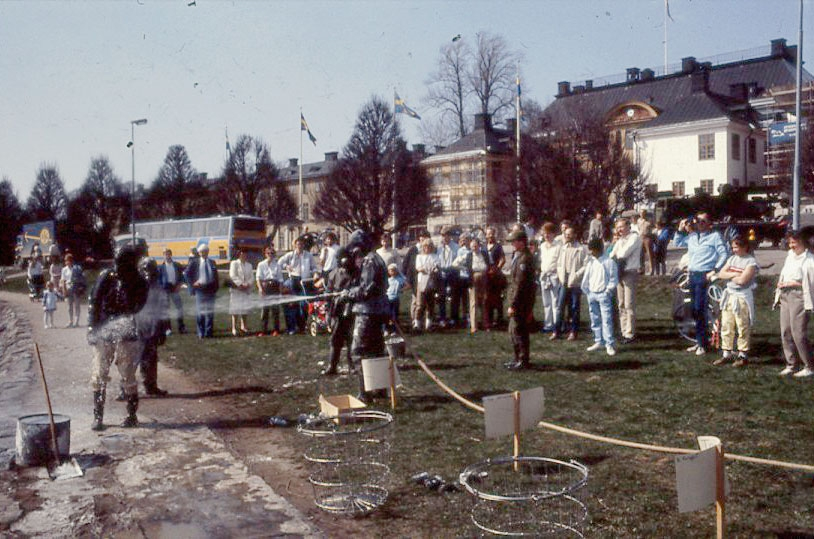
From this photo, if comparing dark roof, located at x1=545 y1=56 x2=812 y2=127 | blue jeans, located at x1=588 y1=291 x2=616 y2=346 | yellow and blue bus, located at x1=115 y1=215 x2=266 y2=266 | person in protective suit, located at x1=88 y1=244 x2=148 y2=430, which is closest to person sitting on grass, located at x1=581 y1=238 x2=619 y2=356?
blue jeans, located at x1=588 y1=291 x2=616 y2=346

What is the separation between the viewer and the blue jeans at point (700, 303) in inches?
431

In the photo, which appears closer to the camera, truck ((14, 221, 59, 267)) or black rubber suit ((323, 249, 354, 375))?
black rubber suit ((323, 249, 354, 375))

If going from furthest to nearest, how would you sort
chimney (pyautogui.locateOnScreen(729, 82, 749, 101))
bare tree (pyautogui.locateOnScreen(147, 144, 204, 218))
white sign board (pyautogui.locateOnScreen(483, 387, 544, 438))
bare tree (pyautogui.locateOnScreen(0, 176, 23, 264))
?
1. bare tree (pyautogui.locateOnScreen(147, 144, 204, 218))
2. chimney (pyautogui.locateOnScreen(729, 82, 749, 101))
3. bare tree (pyautogui.locateOnScreen(0, 176, 23, 264))
4. white sign board (pyautogui.locateOnScreen(483, 387, 544, 438))

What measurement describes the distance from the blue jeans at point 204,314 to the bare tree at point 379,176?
40.2 meters

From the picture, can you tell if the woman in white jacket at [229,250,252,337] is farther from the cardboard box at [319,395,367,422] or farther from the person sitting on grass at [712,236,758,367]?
the person sitting on grass at [712,236,758,367]

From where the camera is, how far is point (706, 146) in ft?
176

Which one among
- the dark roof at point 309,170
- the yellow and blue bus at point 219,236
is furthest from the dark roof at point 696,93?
the dark roof at point 309,170

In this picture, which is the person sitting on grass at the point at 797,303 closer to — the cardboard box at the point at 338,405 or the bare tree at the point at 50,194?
the cardboard box at the point at 338,405

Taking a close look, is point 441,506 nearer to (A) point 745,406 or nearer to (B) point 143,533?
(B) point 143,533

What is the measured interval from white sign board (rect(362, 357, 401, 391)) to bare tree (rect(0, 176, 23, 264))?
24503 millimetres

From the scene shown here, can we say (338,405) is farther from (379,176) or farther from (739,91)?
(739,91)

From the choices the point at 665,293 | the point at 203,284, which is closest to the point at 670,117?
the point at 665,293

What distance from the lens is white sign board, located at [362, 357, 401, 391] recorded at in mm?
7910

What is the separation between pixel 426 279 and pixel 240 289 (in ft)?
14.8
